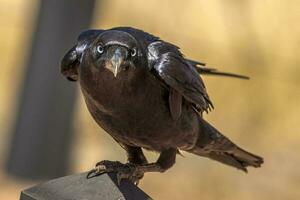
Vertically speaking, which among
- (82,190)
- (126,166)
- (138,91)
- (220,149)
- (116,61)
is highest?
(116,61)

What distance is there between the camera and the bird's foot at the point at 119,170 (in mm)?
2653

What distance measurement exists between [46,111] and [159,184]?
3.91 ft

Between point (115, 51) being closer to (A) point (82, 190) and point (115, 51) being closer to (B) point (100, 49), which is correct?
(B) point (100, 49)

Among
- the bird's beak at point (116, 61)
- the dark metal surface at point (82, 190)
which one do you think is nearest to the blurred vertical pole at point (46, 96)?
the bird's beak at point (116, 61)

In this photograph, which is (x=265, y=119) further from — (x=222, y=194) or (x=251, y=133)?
(x=222, y=194)

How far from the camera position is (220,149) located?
4125 mm

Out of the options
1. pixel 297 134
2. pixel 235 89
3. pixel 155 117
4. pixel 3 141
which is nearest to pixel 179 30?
pixel 235 89

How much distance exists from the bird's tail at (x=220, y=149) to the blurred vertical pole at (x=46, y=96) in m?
1.44

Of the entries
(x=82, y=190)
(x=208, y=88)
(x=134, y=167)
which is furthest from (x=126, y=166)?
(x=208, y=88)

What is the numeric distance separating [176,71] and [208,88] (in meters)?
3.97

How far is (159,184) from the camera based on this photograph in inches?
246

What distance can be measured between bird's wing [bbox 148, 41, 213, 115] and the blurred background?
2019 mm

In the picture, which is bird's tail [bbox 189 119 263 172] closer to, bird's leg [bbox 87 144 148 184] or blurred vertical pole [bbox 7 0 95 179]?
bird's leg [bbox 87 144 148 184]

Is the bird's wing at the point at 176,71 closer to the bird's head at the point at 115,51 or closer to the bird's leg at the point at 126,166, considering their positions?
the bird's head at the point at 115,51
